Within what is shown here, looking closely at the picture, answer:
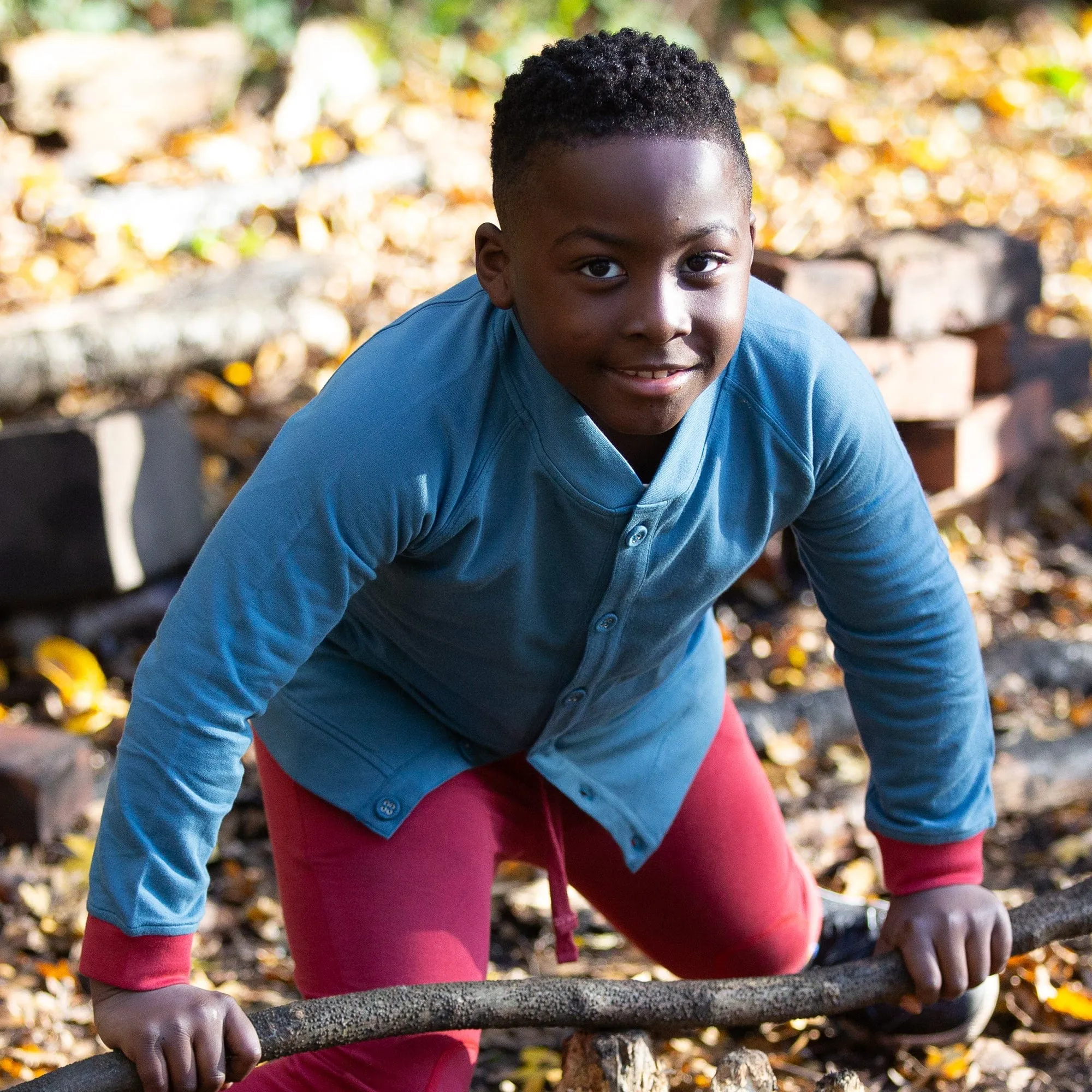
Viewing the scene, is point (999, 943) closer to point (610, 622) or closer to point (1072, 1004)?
point (1072, 1004)

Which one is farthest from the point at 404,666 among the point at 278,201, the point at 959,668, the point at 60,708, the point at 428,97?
the point at 428,97

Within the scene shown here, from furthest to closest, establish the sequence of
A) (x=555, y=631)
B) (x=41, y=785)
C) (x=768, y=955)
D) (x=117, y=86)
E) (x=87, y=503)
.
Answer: (x=117, y=86) < (x=87, y=503) < (x=41, y=785) < (x=768, y=955) < (x=555, y=631)

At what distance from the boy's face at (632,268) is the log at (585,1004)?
70cm

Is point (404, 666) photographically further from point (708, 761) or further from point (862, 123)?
point (862, 123)

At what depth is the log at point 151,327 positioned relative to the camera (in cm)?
372

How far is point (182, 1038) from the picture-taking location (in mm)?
1525

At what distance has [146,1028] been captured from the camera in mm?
1536

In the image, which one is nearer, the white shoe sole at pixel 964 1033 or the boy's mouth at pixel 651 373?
the boy's mouth at pixel 651 373

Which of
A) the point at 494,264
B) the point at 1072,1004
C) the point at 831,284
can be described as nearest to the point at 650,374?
the point at 494,264

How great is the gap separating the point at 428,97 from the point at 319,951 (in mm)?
4970

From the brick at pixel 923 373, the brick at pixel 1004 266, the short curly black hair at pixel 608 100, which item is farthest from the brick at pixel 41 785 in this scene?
the brick at pixel 1004 266

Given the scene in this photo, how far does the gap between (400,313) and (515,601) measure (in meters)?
2.92

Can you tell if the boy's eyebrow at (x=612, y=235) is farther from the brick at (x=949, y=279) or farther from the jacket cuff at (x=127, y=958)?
the brick at (x=949, y=279)

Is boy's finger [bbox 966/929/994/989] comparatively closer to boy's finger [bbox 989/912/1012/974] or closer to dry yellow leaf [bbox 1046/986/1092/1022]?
boy's finger [bbox 989/912/1012/974]
